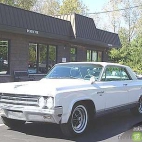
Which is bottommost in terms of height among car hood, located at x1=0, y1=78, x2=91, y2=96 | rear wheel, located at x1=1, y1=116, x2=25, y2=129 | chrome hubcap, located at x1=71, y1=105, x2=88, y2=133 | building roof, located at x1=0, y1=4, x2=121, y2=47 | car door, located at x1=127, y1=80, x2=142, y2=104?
rear wheel, located at x1=1, y1=116, x2=25, y2=129

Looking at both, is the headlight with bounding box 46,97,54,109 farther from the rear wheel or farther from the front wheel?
the rear wheel

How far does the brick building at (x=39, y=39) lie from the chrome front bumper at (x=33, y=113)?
9111 mm

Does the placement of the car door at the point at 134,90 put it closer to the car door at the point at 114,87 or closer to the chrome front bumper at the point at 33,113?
the car door at the point at 114,87

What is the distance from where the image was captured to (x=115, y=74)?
8117 mm

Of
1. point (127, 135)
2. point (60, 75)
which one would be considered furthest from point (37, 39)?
point (127, 135)

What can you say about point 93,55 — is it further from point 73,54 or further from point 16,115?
point 16,115

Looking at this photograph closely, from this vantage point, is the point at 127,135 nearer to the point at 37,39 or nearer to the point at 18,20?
the point at 18,20

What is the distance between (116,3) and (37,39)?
3050 cm

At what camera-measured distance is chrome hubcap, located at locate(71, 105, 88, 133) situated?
6352mm

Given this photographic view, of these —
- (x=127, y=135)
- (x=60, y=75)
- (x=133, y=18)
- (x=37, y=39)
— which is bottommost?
(x=127, y=135)

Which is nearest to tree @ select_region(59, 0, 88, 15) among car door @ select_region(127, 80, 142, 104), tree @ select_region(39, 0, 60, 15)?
tree @ select_region(39, 0, 60, 15)

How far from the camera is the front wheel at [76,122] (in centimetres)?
614

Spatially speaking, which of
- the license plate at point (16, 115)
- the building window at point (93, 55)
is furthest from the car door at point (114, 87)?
the building window at point (93, 55)

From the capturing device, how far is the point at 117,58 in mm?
29953
